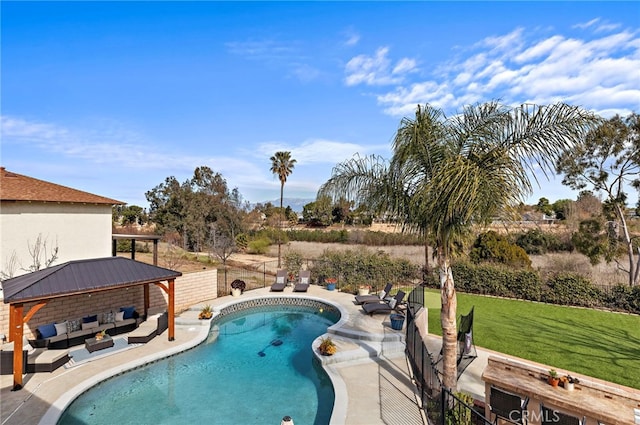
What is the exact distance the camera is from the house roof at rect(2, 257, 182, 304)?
8.93 m

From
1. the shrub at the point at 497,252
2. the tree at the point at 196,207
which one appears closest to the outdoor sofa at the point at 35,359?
the shrub at the point at 497,252

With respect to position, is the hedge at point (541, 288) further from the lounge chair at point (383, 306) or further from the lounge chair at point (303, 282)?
the lounge chair at point (303, 282)

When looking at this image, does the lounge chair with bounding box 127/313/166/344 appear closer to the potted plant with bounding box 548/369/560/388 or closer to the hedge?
the potted plant with bounding box 548/369/560/388

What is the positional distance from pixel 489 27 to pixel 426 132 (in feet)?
17.8

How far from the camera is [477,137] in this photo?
22.5 ft

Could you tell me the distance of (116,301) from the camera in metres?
13.4

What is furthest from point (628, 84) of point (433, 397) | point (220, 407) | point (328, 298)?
point (220, 407)

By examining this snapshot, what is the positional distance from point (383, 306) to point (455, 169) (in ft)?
30.8

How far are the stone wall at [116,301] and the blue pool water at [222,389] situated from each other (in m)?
4.06

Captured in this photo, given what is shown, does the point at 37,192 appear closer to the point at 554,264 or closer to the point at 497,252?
the point at 497,252

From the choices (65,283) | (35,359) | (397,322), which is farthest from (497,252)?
(35,359)

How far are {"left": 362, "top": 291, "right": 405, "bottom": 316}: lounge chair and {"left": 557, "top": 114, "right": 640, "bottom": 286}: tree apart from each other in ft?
41.9

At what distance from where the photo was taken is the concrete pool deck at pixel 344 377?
693cm

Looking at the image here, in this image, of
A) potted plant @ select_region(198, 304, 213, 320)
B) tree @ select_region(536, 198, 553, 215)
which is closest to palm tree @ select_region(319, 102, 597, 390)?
potted plant @ select_region(198, 304, 213, 320)
